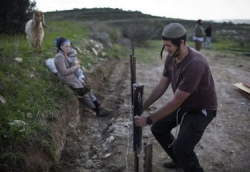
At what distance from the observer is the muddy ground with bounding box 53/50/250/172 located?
397 cm

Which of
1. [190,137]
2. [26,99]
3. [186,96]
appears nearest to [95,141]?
[26,99]

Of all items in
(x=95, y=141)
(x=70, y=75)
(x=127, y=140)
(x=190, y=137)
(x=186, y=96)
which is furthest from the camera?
(x=70, y=75)

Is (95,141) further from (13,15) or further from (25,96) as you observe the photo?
(13,15)

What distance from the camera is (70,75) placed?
5.66 metres

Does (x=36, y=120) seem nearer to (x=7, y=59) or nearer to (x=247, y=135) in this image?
(x=7, y=59)

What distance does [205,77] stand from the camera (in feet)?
9.53

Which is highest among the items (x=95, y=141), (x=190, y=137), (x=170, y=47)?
(x=170, y=47)

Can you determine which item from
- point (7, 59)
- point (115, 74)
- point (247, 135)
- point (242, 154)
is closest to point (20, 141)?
point (7, 59)

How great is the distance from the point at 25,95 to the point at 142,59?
8452 millimetres

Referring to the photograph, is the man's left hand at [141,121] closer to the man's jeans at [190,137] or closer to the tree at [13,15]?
the man's jeans at [190,137]

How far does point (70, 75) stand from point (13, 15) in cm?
627

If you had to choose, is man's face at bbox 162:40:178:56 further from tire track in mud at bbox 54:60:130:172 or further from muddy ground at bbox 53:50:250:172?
tire track in mud at bbox 54:60:130:172

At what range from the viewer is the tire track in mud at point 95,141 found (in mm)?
4066

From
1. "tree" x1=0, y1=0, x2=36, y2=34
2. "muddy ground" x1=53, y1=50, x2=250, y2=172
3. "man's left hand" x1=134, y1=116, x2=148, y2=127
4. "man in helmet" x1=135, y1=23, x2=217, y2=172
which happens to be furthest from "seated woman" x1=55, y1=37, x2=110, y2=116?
"tree" x1=0, y1=0, x2=36, y2=34
